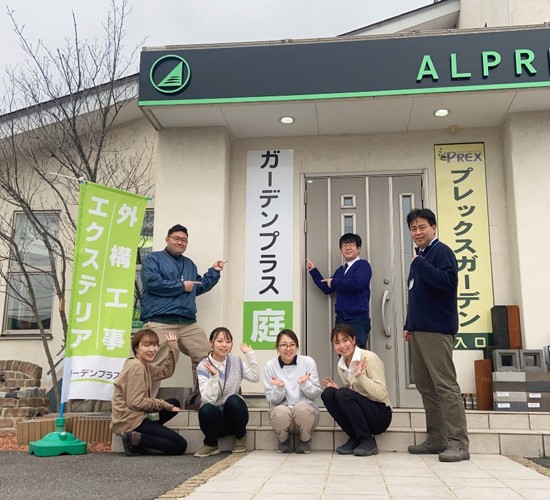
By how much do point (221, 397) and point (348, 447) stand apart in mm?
1044

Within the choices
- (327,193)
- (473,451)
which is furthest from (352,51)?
(473,451)

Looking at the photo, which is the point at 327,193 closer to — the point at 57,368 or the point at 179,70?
the point at 179,70

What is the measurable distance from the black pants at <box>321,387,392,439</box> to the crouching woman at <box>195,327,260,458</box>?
684 millimetres

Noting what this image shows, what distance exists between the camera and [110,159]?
7.84 meters

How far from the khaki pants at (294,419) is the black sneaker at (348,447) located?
255 mm

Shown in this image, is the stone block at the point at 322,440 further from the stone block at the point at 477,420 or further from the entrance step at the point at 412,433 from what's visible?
the stone block at the point at 477,420

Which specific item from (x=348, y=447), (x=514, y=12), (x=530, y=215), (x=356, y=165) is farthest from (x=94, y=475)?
(x=514, y=12)

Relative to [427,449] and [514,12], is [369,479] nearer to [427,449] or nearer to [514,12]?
[427,449]

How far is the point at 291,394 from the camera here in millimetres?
4516

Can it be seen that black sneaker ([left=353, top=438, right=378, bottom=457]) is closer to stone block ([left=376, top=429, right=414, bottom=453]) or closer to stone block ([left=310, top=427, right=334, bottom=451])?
stone block ([left=376, top=429, right=414, bottom=453])

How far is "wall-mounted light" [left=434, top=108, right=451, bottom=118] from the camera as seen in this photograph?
18.7 feet

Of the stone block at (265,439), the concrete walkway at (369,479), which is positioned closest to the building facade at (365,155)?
the stone block at (265,439)

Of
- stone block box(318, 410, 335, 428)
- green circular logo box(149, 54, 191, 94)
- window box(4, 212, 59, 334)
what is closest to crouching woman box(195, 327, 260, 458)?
stone block box(318, 410, 335, 428)

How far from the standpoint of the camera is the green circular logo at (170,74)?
5.62 meters
